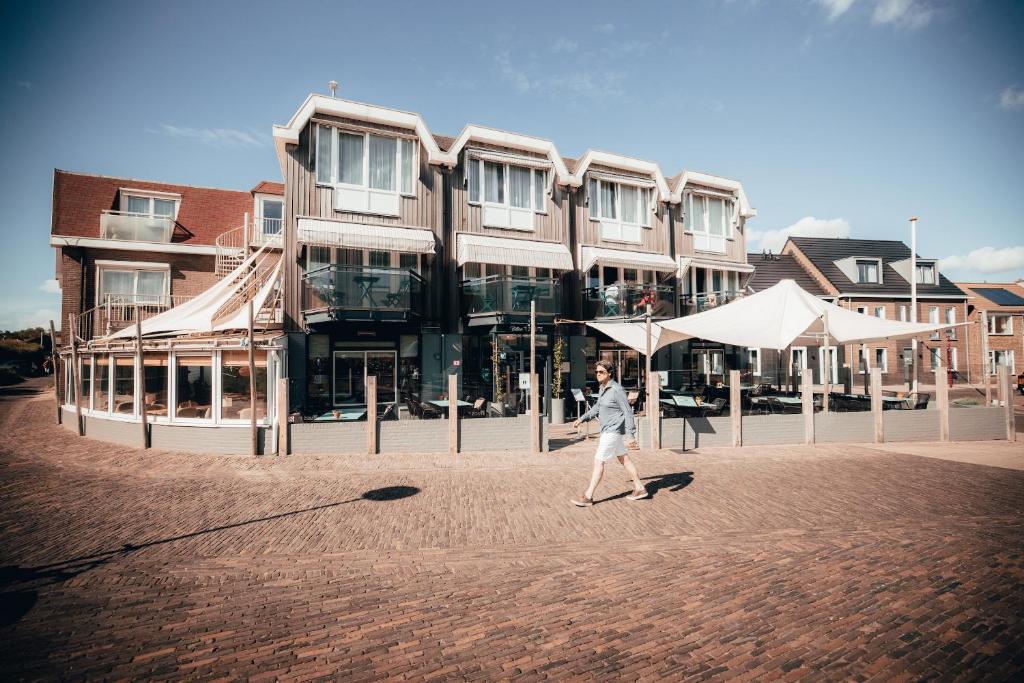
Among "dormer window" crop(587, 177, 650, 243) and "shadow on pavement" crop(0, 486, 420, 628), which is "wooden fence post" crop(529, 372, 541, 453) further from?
"dormer window" crop(587, 177, 650, 243)

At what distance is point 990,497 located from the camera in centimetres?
685

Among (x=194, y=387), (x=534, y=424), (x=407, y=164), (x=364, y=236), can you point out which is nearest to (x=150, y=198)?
(x=364, y=236)

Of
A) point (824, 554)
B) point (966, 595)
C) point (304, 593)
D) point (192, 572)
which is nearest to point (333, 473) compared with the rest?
point (192, 572)

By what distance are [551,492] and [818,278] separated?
31.5 m

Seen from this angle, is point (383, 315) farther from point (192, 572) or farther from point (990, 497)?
point (990, 497)

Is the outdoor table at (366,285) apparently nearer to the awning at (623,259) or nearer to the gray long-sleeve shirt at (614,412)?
the awning at (623,259)

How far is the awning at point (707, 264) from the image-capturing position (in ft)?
64.4

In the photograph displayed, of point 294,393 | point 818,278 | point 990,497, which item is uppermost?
point 818,278

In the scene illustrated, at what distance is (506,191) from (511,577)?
14.5m

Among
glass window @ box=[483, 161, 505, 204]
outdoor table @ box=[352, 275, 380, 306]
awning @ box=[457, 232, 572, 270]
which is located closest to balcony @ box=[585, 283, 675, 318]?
awning @ box=[457, 232, 572, 270]

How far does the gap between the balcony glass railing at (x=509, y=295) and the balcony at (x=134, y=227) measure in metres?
11.6

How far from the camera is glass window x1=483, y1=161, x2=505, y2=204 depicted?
54.9 ft

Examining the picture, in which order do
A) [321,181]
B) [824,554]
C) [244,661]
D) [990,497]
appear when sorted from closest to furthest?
[244,661] → [824,554] → [990,497] → [321,181]

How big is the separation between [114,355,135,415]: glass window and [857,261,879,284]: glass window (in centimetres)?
3769
